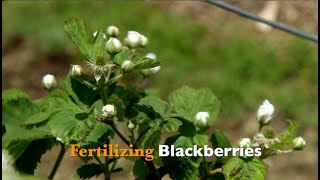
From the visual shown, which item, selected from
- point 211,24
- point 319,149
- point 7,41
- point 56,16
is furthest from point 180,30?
point 319,149

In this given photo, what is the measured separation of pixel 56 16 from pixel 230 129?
131cm

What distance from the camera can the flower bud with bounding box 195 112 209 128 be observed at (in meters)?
0.90

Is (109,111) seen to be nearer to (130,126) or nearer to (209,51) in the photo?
(130,126)

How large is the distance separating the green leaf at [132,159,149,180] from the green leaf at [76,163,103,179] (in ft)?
0.26

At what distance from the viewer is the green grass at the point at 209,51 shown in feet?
11.4

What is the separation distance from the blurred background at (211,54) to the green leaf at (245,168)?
7.33 feet

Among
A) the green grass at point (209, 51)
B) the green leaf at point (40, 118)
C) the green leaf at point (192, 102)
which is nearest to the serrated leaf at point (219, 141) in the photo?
the green leaf at point (192, 102)

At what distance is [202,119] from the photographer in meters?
0.91

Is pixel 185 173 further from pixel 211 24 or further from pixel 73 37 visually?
pixel 211 24

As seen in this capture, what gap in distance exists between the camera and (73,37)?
0.85 metres

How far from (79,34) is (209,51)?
3008 mm

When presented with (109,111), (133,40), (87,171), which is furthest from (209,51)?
(109,111)

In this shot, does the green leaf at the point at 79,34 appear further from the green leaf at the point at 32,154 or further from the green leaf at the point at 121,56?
the green leaf at the point at 32,154

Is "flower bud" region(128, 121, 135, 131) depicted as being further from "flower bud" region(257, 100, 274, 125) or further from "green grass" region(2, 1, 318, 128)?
"green grass" region(2, 1, 318, 128)
